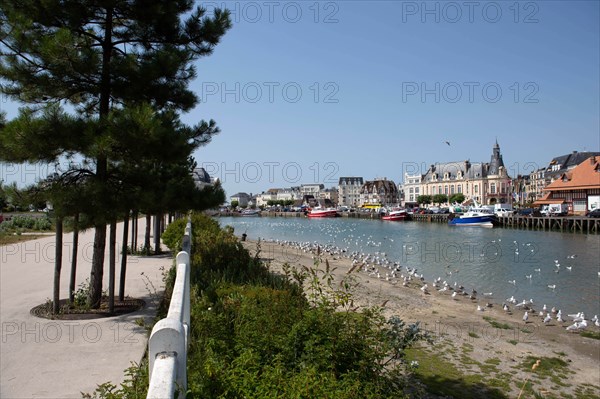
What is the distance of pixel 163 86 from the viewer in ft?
32.3

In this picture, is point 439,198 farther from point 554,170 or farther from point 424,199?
point 554,170

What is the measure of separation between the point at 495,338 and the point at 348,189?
17918 cm

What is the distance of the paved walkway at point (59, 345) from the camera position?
5828mm

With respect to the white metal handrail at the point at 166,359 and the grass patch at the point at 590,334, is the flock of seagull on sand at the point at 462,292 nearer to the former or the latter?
the grass patch at the point at 590,334

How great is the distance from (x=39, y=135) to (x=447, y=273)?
18990mm

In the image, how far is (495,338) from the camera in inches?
428

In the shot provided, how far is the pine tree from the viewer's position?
7.88 m

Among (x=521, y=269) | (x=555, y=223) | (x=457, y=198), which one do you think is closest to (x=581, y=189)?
(x=555, y=223)

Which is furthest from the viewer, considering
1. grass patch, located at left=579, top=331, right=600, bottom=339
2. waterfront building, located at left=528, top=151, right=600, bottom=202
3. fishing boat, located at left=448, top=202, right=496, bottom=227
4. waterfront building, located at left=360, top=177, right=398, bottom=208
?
waterfront building, located at left=360, top=177, right=398, bottom=208

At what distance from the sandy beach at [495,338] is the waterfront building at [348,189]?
6773 inches

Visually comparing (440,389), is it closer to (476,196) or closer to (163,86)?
(163,86)

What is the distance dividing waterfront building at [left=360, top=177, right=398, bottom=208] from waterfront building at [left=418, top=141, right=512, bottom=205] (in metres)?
24.1

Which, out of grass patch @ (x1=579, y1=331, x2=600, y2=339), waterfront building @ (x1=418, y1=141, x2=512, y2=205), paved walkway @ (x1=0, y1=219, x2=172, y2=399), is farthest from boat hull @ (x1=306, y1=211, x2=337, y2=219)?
grass patch @ (x1=579, y1=331, x2=600, y2=339)

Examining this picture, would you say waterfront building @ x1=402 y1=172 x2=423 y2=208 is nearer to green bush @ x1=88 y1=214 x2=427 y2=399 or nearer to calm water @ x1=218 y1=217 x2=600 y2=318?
calm water @ x1=218 y1=217 x2=600 y2=318
